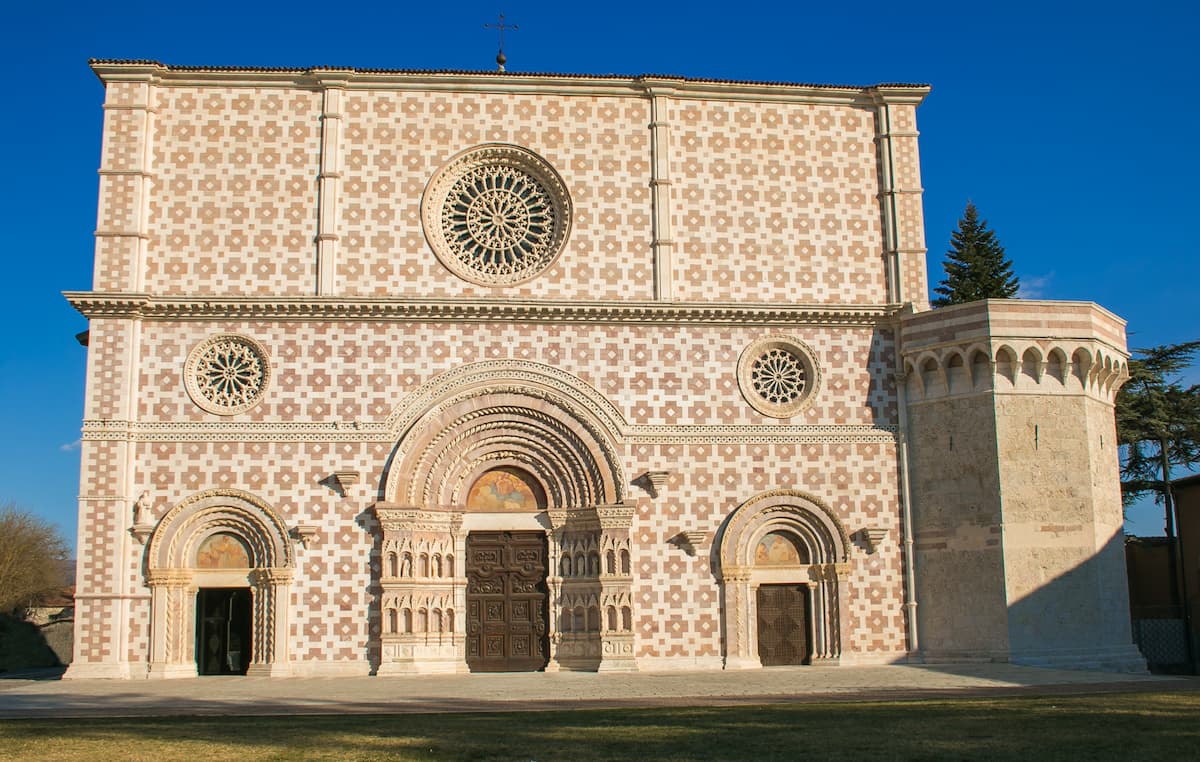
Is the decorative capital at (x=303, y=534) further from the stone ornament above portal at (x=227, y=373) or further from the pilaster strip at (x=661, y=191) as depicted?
the pilaster strip at (x=661, y=191)

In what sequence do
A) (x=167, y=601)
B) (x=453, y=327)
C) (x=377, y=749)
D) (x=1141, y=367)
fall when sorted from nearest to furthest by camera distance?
(x=377, y=749)
(x=167, y=601)
(x=453, y=327)
(x=1141, y=367)

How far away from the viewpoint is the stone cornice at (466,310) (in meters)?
24.6

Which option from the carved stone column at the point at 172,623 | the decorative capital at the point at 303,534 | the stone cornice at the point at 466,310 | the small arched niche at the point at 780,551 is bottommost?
the carved stone column at the point at 172,623

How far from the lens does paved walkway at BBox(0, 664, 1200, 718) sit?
17.5m

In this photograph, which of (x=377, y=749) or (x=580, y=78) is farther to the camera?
(x=580, y=78)

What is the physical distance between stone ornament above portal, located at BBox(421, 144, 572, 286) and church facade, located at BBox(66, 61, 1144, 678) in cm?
7

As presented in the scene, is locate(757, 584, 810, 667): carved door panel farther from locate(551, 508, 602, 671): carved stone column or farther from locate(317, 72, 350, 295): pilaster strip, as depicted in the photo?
locate(317, 72, 350, 295): pilaster strip

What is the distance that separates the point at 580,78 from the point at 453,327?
20.7 ft

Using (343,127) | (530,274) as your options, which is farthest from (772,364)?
(343,127)

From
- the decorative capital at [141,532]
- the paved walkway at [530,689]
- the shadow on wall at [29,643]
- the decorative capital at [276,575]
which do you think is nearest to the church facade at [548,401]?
the decorative capital at [276,575]

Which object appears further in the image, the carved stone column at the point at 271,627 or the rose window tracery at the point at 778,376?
the rose window tracery at the point at 778,376

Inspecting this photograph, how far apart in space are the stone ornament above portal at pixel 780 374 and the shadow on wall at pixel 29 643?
20.3 metres

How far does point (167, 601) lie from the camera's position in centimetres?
2367

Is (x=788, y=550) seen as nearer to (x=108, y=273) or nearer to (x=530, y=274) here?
(x=530, y=274)
